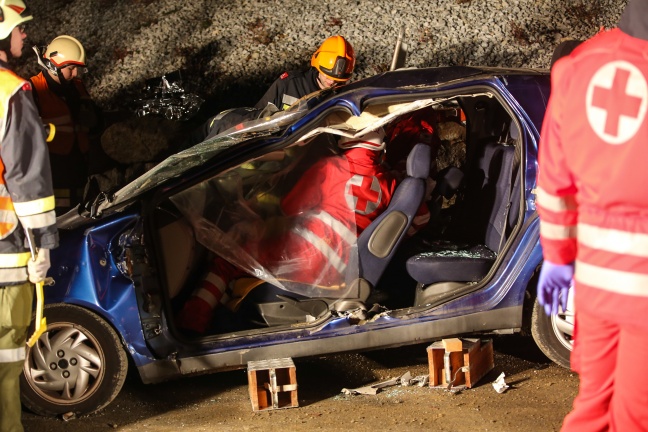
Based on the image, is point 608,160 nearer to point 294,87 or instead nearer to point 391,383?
point 391,383

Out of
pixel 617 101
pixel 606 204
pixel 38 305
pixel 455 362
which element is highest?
pixel 617 101

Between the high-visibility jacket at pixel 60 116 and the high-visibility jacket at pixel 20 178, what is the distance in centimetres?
374

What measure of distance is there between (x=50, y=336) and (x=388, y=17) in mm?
7396

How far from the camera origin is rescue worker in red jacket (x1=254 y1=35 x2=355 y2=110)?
23.5 feet

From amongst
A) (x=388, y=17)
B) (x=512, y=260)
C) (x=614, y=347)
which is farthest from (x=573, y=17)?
(x=614, y=347)

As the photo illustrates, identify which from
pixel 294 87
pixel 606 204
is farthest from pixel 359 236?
pixel 294 87

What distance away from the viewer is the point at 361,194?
516 centimetres

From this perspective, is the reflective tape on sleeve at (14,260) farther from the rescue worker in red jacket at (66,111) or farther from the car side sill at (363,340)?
the rescue worker in red jacket at (66,111)

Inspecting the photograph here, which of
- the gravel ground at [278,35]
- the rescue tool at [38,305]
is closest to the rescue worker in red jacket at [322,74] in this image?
the gravel ground at [278,35]

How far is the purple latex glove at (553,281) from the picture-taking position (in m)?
3.27

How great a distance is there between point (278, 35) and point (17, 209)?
24.5 ft

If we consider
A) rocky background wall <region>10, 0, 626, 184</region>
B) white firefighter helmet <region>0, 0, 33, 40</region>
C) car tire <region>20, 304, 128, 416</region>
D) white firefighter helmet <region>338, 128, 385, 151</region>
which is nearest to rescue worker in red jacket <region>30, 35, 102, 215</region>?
rocky background wall <region>10, 0, 626, 184</region>

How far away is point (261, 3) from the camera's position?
38.7 ft

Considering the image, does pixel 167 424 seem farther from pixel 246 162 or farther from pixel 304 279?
pixel 246 162
